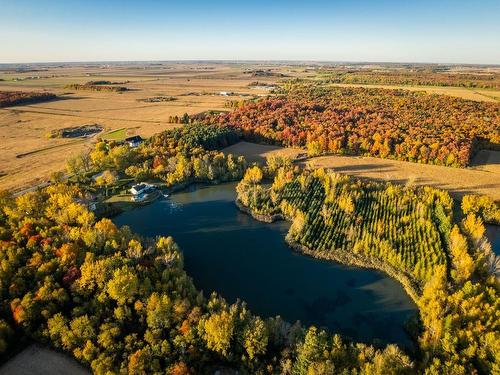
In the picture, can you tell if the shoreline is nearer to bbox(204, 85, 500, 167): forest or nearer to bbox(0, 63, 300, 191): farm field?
bbox(204, 85, 500, 167): forest

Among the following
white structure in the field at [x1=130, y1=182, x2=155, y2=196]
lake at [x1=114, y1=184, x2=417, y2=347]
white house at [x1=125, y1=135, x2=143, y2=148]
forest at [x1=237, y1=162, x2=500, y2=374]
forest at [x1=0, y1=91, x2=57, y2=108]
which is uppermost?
forest at [x1=0, y1=91, x2=57, y2=108]

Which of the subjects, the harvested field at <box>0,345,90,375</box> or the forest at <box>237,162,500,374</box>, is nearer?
the harvested field at <box>0,345,90,375</box>

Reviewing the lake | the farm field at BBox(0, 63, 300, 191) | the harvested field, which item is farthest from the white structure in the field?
the harvested field

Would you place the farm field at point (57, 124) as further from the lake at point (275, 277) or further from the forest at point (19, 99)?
the lake at point (275, 277)

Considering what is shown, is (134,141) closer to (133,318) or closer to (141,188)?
(141,188)

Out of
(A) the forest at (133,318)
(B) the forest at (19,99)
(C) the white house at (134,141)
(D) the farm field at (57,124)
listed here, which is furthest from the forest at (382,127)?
(B) the forest at (19,99)

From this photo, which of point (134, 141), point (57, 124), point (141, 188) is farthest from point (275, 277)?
point (57, 124)

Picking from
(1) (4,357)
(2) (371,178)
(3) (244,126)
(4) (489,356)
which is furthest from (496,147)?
(1) (4,357)

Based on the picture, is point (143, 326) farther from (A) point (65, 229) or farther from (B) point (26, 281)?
(A) point (65, 229)
